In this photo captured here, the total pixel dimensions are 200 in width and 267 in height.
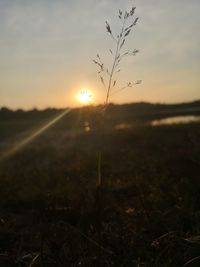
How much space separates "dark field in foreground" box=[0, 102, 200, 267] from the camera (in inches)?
177

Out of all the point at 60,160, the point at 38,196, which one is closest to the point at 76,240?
the point at 38,196

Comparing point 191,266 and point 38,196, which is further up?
point 191,266

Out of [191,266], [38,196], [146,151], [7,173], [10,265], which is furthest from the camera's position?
[146,151]

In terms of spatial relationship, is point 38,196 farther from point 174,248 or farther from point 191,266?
point 191,266

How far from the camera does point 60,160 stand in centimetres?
1343

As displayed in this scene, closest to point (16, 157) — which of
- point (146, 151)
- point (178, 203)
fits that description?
point (146, 151)

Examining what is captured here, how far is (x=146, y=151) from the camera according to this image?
14.4m

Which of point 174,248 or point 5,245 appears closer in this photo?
point 174,248

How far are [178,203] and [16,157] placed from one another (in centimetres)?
922

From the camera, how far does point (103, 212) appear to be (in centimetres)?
699

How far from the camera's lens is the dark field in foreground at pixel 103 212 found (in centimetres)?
448

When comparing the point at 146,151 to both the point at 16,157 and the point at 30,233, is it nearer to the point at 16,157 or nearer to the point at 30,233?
the point at 16,157

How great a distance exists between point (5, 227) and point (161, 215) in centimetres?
213

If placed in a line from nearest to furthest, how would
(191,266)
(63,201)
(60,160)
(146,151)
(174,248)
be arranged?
(191,266), (174,248), (63,201), (60,160), (146,151)
